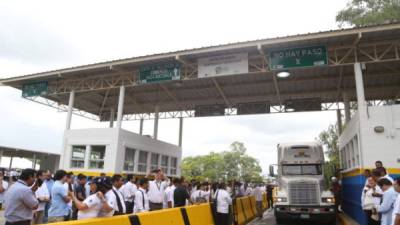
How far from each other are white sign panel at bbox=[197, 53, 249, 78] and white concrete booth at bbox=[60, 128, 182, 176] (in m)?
6.42

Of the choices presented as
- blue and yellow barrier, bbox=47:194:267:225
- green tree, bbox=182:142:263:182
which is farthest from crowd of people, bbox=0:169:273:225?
green tree, bbox=182:142:263:182

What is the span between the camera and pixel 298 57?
1472 centimetres

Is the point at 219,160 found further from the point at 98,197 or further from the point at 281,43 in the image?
the point at 98,197

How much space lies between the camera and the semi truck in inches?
490

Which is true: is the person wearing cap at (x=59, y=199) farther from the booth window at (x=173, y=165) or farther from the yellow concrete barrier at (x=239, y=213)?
the booth window at (x=173, y=165)

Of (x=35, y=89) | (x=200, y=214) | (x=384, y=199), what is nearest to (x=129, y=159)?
(x=35, y=89)

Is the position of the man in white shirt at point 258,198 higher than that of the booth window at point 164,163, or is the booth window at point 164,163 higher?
the booth window at point 164,163

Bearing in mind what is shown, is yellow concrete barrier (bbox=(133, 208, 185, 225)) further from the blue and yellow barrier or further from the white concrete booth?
the white concrete booth

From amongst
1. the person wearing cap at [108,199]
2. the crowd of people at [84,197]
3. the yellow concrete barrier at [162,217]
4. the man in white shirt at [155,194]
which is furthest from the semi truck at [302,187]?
the person wearing cap at [108,199]

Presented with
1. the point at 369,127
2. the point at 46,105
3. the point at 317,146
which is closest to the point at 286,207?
the point at 317,146

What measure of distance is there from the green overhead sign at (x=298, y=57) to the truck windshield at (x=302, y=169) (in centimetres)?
426

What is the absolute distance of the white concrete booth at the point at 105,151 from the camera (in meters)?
19.3

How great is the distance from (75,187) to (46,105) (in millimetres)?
16471

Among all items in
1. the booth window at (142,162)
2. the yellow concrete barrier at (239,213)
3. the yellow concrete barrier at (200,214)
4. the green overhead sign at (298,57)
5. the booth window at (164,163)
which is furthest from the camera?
the booth window at (164,163)
